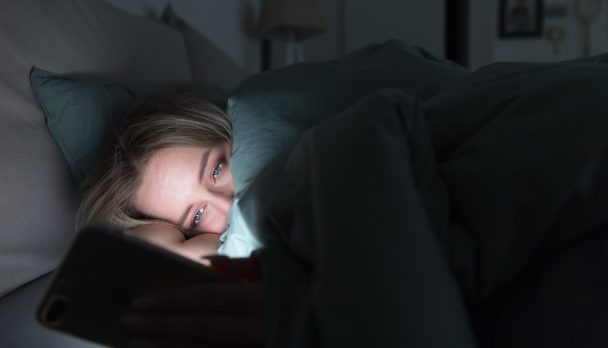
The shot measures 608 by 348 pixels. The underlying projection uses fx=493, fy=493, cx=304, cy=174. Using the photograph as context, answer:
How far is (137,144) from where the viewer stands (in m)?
0.85

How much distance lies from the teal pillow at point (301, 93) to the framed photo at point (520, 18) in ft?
8.72

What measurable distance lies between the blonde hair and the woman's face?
17mm

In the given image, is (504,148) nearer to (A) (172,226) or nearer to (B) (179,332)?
(B) (179,332)

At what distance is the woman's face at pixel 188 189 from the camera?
32.2 inches

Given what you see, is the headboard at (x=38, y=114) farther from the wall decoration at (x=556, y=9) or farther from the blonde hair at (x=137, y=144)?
the wall decoration at (x=556, y=9)

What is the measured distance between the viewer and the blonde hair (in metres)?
0.83

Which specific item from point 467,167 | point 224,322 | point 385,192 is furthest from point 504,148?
point 224,322

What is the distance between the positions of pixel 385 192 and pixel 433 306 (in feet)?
0.29

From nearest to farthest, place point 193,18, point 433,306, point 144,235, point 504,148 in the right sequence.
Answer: point 433,306
point 504,148
point 144,235
point 193,18

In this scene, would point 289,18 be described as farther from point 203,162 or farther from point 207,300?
point 207,300

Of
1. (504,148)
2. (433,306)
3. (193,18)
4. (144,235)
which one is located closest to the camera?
(433,306)

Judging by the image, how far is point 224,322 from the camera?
16.0 inches

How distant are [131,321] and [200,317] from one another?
60 millimetres

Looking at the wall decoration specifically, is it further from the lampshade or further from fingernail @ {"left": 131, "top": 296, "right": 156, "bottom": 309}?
fingernail @ {"left": 131, "top": 296, "right": 156, "bottom": 309}
